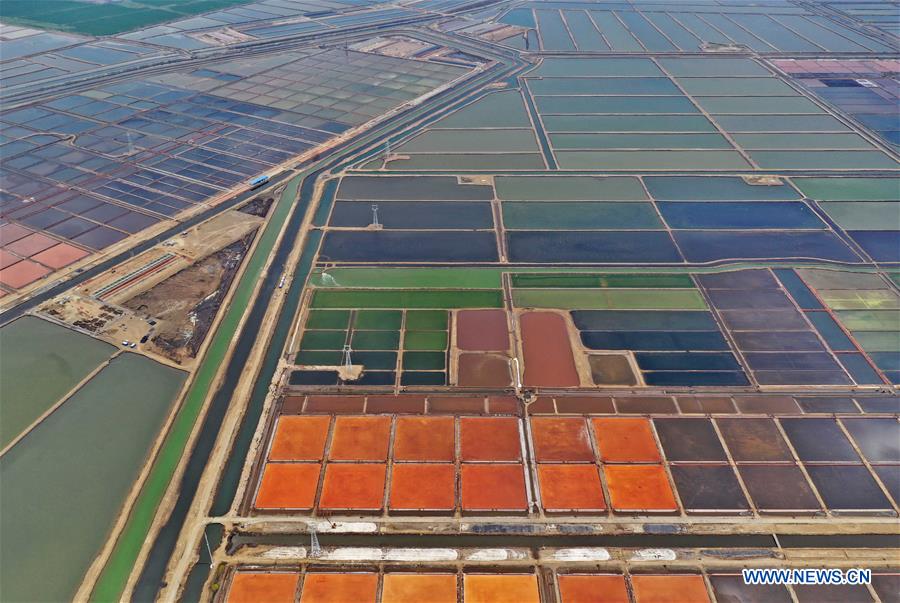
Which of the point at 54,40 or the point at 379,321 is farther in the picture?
the point at 54,40

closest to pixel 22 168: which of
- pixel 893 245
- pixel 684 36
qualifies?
pixel 893 245

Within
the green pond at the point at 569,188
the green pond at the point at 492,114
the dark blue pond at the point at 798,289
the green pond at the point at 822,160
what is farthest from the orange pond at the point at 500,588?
the green pond at the point at 492,114

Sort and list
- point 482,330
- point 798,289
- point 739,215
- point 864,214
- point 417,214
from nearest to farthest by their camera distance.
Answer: point 482,330 < point 798,289 < point 739,215 < point 417,214 < point 864,214

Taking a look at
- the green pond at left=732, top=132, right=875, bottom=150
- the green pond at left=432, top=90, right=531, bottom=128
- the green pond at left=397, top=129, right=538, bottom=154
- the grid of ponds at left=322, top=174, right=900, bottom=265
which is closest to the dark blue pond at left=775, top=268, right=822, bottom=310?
the grid of ponds at left=322, top=174, right=900, bottom=265

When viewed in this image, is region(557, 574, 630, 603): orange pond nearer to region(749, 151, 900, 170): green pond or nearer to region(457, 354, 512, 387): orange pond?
region(457, 354, 512, 387): orange pond

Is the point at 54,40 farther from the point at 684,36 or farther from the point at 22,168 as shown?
the point at 684,36

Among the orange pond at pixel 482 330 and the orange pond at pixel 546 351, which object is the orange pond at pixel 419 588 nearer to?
the orange pond at pixel 546 351

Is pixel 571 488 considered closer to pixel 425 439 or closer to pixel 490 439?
pixel 490 439

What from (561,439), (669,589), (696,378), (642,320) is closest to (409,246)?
(642,320)

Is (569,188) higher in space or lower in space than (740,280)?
higher
